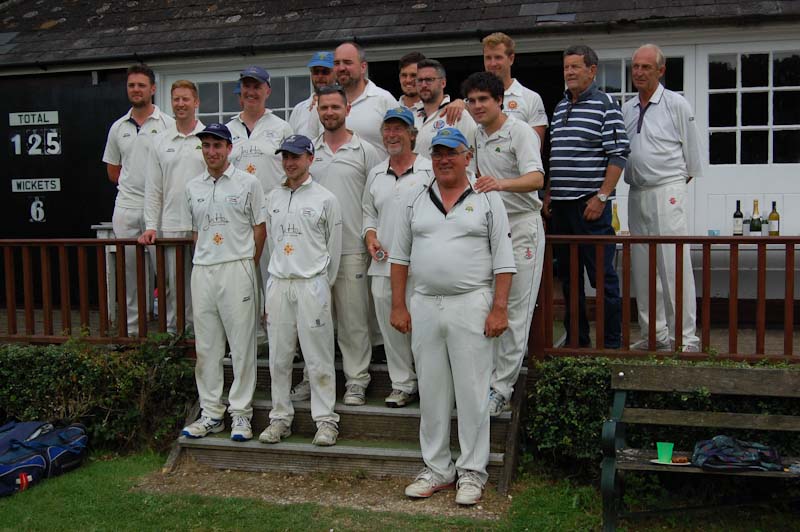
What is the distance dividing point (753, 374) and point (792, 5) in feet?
13.9

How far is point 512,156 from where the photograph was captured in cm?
549

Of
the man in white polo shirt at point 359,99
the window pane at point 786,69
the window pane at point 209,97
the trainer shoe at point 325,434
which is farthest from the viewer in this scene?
the window pane at point 209,97

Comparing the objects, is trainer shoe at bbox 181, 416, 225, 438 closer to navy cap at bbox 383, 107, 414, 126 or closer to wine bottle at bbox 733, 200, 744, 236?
navy cap at bbox 383, 107, 414, 126

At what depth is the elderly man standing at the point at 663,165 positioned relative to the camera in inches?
235

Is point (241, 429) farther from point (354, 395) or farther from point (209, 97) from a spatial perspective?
point (209, 97)

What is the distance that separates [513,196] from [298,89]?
4.45m

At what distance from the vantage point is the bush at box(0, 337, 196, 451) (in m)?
6.31

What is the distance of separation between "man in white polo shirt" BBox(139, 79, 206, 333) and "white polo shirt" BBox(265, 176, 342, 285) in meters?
1.15

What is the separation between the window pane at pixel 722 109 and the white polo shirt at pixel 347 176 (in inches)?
157

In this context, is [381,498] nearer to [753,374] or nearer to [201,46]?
[753,374]

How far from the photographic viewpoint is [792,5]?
7.69 m

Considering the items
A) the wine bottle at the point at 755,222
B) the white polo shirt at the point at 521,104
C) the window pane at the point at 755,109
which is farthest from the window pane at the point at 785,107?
the white polo shirt at the point at 521,104

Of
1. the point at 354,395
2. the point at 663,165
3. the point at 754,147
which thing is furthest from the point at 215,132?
the point at 754,147

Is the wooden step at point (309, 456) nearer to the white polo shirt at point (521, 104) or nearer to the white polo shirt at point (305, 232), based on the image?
the white polo shirt at point (305, 232)
